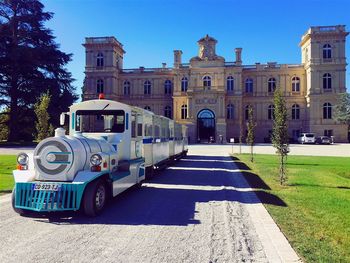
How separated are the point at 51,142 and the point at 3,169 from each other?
11.3 meters

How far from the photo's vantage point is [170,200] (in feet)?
33.2

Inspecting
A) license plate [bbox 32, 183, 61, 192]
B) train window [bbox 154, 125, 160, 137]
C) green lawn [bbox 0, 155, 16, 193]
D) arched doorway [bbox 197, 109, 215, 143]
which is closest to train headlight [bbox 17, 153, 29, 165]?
license plate [bbox 32, 183, 61, 192]

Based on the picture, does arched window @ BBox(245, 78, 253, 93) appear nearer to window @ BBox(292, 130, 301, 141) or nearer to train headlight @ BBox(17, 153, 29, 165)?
window @ BBox(292, 130, 301, 141)

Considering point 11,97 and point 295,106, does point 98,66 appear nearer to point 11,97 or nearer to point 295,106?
point 11,97

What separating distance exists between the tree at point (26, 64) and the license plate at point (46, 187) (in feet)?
135

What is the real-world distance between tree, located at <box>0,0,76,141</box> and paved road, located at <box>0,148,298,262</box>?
4117cm

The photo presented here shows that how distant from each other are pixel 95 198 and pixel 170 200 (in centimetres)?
280

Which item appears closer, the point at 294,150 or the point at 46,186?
the point at 46,186

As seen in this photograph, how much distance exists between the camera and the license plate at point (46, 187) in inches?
305

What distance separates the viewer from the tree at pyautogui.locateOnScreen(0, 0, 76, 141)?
157 feet

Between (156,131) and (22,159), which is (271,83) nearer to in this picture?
(156,131)

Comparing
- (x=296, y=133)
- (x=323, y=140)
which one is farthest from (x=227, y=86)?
(x=323, y=140)

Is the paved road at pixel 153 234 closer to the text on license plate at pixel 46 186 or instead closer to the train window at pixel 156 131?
the text on license plate at pixel 46 186

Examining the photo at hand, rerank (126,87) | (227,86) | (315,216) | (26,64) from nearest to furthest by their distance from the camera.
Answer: (315,216), (26,64), (227,86), (126,87)
